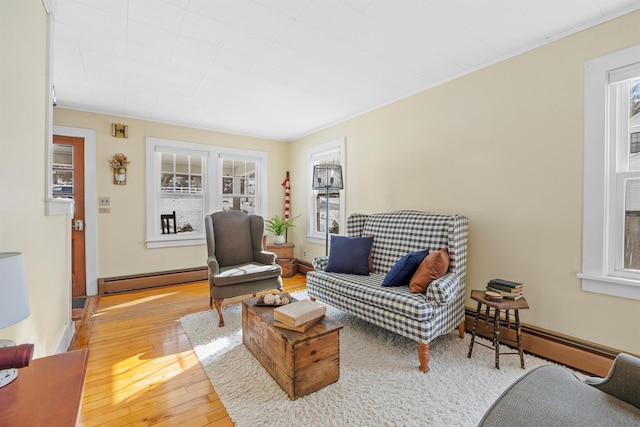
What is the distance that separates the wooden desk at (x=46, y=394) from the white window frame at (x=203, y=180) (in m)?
3.60

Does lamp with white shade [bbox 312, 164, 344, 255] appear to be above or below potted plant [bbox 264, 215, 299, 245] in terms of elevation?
above

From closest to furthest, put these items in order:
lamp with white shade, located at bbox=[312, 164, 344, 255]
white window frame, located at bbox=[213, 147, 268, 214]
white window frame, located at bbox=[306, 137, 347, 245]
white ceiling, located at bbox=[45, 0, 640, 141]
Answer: white ceiling, located at bbox=[45, 0, 640, 141]
lamp with white shade, located at bbox=[312, 164, 344, 255]
white window frame, located at bbox=[306, 137, 347, 245]
white window frame, located at bbox=[213, 147, 268, 214]

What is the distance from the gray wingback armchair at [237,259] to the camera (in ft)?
9.71

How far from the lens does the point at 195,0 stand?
183 cm

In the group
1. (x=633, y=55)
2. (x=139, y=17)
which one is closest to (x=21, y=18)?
(x=139, y=17)

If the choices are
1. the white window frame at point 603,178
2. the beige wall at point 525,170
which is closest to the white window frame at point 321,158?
the beige wall at point 525,170

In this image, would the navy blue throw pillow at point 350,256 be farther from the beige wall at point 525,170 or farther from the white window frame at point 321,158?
the white window frame at point 321,158

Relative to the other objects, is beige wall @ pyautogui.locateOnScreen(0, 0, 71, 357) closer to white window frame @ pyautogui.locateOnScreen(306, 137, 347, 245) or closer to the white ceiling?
the white ceiling

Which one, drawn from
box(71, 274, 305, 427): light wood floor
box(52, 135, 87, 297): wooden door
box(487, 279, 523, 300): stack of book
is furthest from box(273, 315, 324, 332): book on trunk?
box(52, 135, 87, 297): wooden door

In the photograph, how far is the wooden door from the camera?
377 centimetres

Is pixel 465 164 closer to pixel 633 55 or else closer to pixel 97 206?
pixel 633 55

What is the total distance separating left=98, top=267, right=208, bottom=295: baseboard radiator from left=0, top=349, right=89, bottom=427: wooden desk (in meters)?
3.48

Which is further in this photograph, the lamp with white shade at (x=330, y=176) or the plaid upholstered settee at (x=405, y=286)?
the lamp with white shade at (x=330, y=176)

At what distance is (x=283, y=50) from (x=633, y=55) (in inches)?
94.0
